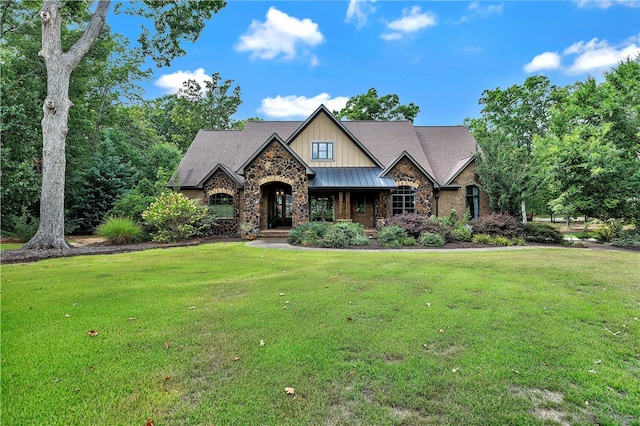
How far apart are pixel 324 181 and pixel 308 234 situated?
16.2ft

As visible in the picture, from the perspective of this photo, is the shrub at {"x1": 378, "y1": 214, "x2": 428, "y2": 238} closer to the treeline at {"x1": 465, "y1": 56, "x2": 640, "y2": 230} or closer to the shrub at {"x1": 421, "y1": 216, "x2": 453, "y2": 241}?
the shrub at {"x1": 421, "y1": 216, "x2": 453, "y2": 241}

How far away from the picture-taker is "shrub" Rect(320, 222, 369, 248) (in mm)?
15023

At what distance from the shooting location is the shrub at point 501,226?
54.4ft

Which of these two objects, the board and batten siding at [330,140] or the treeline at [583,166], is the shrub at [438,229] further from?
the board and batten siding at [330,140]

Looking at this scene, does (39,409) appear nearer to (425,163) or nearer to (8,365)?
(8,365)

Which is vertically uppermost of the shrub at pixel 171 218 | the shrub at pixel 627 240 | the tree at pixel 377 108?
the tree at pixel 377 108

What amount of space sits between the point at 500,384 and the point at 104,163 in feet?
89.4

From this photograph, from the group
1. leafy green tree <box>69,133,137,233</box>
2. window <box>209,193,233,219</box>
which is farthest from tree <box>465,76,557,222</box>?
leafy green tree <box>69,133,137,233</box>

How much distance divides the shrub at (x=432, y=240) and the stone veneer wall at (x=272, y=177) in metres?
7.04

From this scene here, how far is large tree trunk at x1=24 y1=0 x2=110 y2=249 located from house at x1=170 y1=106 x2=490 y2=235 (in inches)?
304

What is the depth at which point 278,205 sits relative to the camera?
75.5 feet

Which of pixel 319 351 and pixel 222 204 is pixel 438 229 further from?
pixel 319 351

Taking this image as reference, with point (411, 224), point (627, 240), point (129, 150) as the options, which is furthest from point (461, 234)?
point (129, 150)

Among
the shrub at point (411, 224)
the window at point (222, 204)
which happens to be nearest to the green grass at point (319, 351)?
the shrub at point (411, 224)
